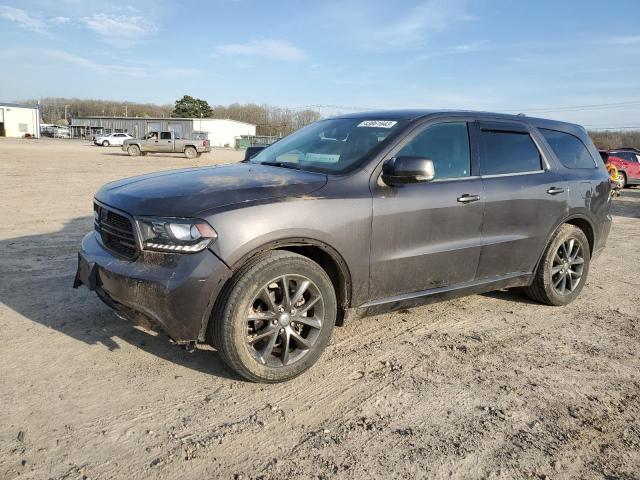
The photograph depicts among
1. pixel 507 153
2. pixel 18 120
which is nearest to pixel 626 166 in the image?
pixel 507 153

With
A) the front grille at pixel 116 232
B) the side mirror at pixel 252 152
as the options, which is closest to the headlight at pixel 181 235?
the front grille at pixel 116 232

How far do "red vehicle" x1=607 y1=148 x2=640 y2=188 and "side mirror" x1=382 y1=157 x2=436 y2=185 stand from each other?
20203 mm

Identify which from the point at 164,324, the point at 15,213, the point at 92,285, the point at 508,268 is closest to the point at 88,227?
the point at 15,213

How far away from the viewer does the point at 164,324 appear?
2889 millimetres

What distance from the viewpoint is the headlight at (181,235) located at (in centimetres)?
285

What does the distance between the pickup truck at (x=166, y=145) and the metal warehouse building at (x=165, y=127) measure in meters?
46.4

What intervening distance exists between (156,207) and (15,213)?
7.00 m

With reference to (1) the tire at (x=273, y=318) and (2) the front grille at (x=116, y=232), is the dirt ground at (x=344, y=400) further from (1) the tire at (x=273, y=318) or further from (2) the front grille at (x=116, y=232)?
(2) the front grille at (x=116, y=232)

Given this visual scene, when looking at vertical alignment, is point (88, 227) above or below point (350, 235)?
below

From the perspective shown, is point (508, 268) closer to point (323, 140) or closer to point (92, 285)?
point (323, 140)

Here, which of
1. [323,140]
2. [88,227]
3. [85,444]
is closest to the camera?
[85,444]

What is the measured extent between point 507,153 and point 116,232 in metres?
3.25

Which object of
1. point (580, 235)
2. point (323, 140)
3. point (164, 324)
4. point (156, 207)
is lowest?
point (164, 324)

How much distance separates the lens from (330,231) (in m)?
3.22
